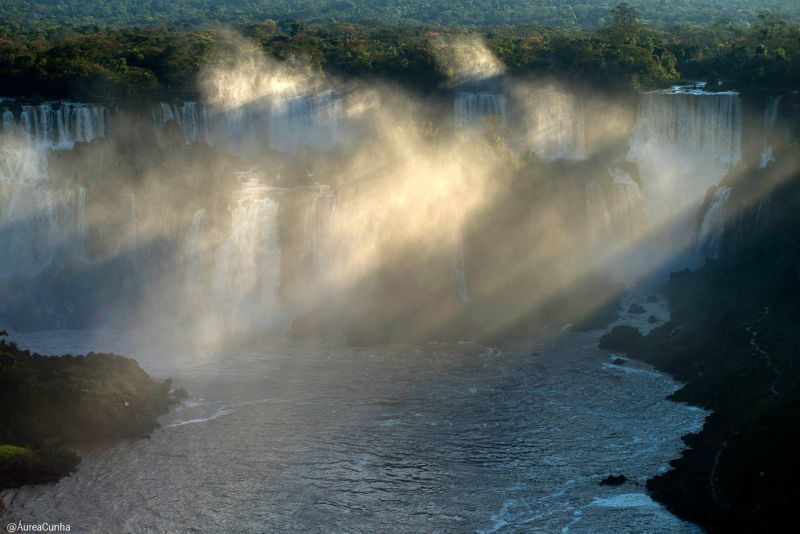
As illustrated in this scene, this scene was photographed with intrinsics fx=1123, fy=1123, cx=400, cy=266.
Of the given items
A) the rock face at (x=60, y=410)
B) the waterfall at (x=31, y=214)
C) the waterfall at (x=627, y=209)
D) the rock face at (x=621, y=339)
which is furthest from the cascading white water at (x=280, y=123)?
the rock face at (x=60, y=410)

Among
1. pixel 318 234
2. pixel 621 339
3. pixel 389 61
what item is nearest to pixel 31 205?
pixel 318 234

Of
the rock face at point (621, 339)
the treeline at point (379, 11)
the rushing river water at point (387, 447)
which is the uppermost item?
the treeline at point (379, 11)

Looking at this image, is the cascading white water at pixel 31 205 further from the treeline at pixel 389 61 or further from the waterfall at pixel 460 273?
the waterfall at pixel 460 273

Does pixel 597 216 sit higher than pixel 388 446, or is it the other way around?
pixel 597 216

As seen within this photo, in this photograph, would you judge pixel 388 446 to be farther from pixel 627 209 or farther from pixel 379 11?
pixel 379 11

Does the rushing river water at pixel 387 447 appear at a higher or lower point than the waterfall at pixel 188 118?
lower

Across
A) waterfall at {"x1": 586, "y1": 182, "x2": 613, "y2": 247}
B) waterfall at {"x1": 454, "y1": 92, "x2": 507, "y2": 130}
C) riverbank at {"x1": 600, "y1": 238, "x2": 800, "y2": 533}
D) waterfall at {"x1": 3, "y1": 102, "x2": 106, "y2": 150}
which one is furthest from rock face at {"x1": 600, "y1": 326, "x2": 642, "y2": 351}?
waterfall at {"x1": 3, "y1": 102, "x2": 106, "y2": 150}
